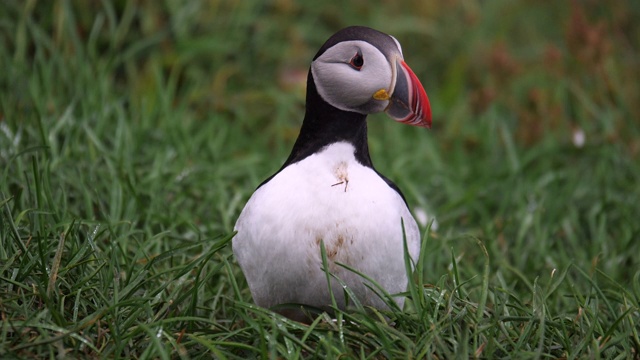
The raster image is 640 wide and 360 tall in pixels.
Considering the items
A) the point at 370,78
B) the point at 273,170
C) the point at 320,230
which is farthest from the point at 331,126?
the point at 273,170

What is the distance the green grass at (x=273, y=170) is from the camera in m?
2.59

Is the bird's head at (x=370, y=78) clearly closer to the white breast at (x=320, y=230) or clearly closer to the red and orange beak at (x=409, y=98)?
the red and orange beak at (x=409, y=98)

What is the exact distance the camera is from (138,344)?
2535 mm

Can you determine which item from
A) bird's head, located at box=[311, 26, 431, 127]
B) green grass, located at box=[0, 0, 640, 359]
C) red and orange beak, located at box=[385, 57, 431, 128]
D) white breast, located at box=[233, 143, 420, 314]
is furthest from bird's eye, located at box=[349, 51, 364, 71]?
green grass, located at box=[0, 0, 640, 359]

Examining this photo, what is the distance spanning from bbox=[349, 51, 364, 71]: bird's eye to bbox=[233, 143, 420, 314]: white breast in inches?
9.7

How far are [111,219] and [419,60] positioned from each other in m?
3.60

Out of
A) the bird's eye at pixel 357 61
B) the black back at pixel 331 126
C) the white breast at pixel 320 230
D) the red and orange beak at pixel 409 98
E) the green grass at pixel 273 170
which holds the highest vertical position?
the bird's eye at pixel 357 61

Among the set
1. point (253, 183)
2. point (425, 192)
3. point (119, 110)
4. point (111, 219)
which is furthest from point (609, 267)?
point (119, 110)

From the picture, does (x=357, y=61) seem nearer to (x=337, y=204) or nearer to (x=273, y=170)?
(x=337, y=204)

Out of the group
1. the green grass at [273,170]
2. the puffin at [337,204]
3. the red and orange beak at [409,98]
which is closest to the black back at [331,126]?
the puffin at [337,204]

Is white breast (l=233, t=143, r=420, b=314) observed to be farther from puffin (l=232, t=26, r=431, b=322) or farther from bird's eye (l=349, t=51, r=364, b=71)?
bird's eye (l=349, t=51, r=364, b=71)

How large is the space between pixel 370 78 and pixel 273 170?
222 cm

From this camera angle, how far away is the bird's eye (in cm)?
252

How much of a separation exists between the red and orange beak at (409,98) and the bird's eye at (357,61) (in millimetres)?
111
